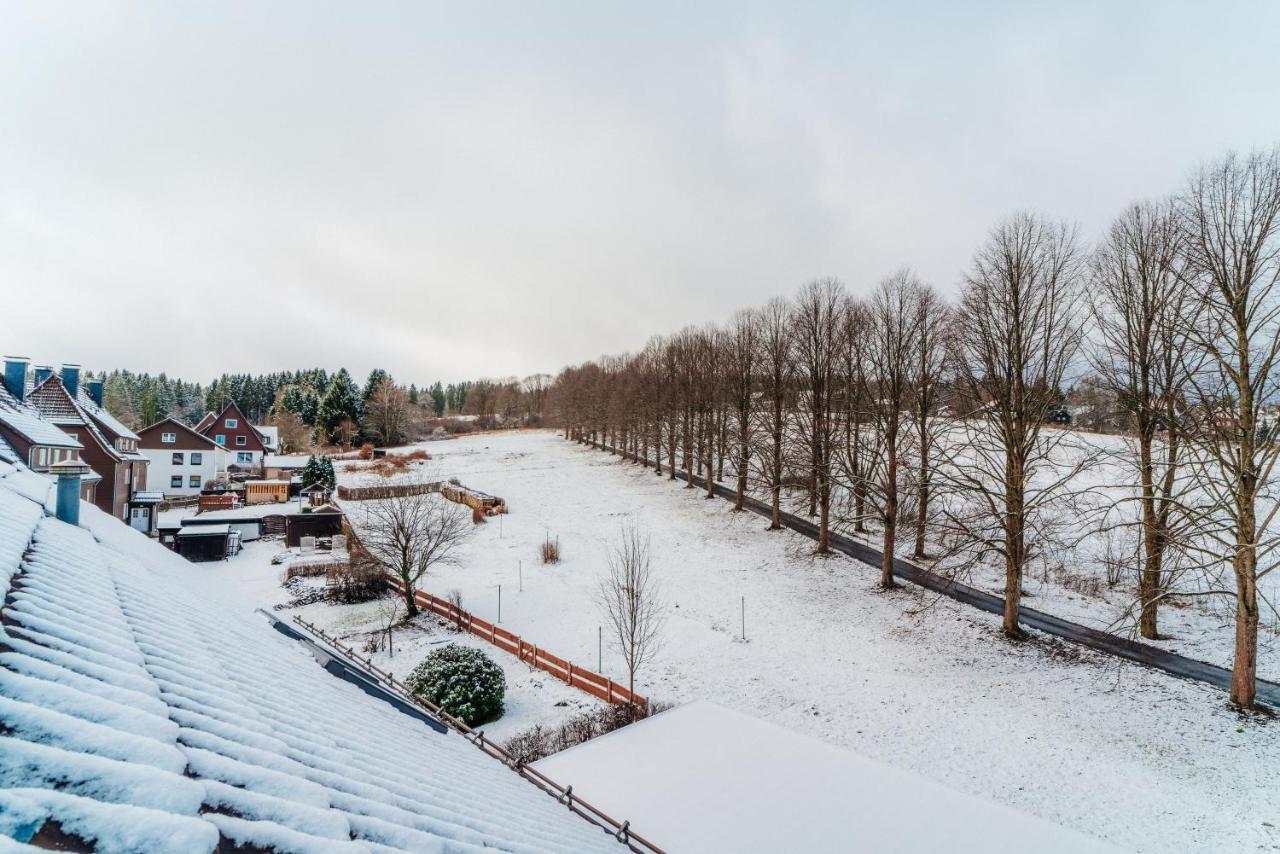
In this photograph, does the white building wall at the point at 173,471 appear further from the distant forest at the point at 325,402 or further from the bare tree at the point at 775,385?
the bare tree at the point at 775,385

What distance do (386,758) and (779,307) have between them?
107ft

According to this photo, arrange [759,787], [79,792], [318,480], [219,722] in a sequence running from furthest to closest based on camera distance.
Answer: [318,480]
[759,787]
[219,722]
[79,792]

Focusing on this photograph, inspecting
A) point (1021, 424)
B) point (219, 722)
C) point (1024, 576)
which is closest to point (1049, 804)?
point (1021, 424)

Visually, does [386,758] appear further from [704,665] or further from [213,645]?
[704,665]

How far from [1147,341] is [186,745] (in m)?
23.0

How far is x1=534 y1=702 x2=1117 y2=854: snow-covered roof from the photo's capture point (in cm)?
952

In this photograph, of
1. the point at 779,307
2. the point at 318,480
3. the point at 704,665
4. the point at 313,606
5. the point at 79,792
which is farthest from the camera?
the point at 318,480

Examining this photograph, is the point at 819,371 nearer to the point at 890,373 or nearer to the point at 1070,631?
the point at 890,373

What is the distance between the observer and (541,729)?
15.0m

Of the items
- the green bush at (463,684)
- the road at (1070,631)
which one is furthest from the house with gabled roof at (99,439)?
the road at (1070,631)

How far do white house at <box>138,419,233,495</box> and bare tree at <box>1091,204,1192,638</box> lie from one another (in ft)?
201

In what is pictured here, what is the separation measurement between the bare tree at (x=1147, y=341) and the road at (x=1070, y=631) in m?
1.25

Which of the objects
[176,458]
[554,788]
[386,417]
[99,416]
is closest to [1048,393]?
[554,788]

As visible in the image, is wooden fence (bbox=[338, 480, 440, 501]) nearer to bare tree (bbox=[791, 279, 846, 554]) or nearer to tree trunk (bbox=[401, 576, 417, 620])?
tree trunk (bbox=[401, 576, 417, 620])
